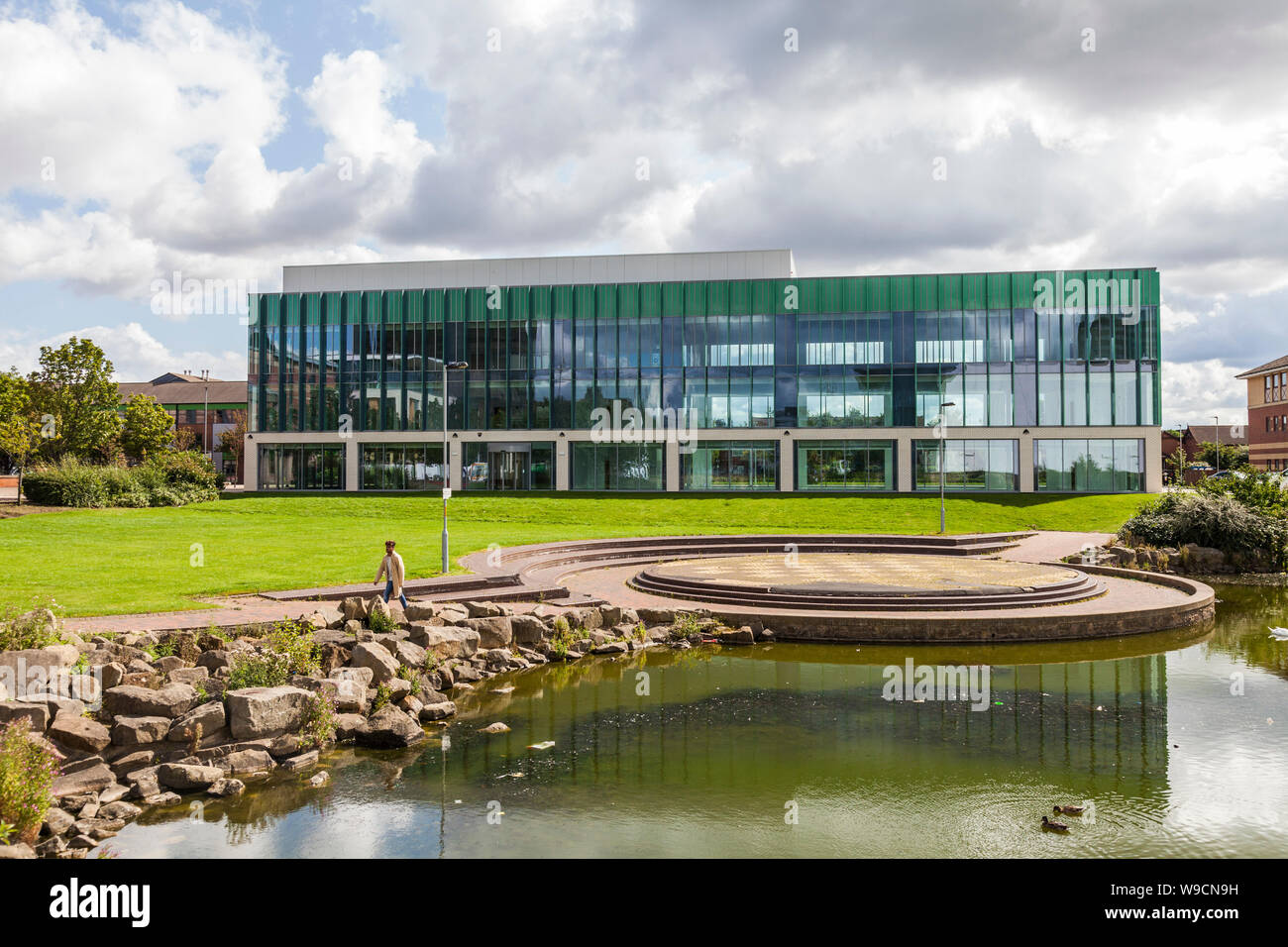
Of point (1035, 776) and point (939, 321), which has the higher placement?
point (939, 321)

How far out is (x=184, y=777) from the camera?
9.88m

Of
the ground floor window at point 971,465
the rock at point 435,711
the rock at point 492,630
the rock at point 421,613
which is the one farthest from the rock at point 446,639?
the ground floor window at point 971,465

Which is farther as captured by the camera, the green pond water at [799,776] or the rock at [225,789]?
the rock at [225,789]

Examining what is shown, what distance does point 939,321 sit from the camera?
2067 inches

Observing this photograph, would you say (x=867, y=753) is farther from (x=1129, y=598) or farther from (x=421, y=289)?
(x=421, y=289)

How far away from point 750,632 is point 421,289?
45740 millimetres

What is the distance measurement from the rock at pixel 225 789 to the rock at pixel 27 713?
219cm

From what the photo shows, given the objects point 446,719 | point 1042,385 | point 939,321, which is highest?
point 939,321

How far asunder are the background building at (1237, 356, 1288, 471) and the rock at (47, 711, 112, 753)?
98580 millimetres

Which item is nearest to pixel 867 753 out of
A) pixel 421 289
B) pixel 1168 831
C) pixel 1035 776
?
pixel 1035 776

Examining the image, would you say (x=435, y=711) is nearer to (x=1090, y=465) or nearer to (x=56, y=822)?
(x=56, y=822)

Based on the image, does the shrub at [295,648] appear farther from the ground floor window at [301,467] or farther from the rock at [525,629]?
the ground floor window at [301,467]

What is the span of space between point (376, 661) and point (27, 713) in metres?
4.27

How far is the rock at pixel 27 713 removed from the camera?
33.1ft
